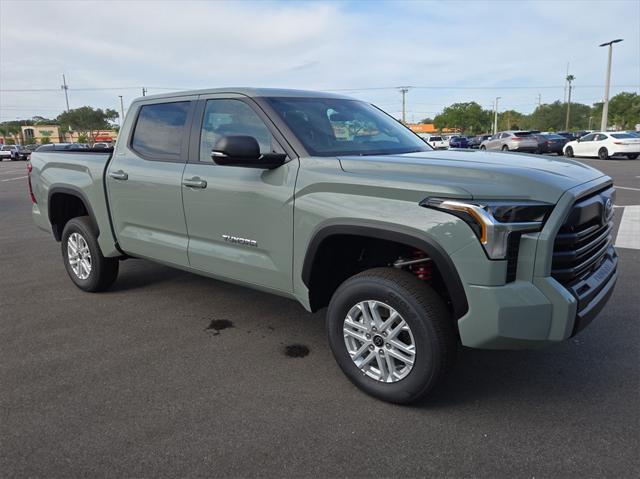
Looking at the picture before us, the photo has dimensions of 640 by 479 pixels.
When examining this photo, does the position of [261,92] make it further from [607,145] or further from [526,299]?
[607,145]

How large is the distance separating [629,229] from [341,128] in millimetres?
5945

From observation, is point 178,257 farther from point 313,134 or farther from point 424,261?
point 424,261

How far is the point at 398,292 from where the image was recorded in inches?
110

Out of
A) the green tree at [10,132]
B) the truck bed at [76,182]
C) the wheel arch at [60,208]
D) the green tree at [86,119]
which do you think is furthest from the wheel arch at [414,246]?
the green tree at [10,132]

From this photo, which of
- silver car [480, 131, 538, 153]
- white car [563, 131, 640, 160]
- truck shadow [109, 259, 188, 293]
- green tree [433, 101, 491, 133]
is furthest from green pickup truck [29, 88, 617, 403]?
green tree [433, 101, 491, 133]

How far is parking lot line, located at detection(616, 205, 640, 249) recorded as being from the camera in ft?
22.0

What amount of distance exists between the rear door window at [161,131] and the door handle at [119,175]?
0.22 meters

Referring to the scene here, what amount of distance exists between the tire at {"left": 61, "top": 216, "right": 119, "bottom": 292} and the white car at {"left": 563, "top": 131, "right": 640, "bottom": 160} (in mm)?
25285

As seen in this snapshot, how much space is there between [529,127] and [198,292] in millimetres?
112666

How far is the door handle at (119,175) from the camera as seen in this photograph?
14.3 ft

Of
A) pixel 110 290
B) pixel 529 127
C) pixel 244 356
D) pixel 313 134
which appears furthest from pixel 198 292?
pixel 529 127

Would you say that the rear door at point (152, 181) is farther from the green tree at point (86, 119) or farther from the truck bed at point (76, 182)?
the green tree at point (86, 119)

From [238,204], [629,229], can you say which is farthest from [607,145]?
[238,204]

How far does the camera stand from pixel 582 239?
9.08ft
